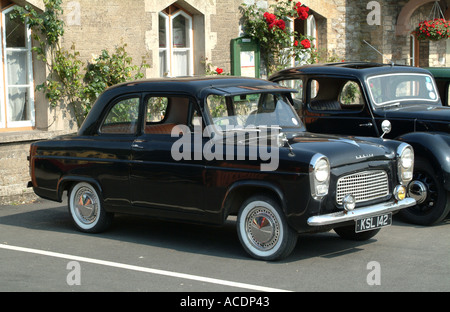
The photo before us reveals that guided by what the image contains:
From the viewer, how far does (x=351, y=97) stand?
388 inches

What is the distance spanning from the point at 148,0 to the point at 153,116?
5.34m

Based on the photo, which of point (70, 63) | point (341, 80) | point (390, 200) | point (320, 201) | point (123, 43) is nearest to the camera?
point (320, 201)

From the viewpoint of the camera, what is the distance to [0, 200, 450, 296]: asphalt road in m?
6.09

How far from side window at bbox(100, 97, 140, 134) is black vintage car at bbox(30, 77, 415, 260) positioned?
0.01m

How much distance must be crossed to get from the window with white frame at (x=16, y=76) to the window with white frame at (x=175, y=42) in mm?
2759

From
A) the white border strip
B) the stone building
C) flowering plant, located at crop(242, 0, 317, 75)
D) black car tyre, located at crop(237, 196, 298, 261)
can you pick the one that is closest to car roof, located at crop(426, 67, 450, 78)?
flowering plant, located at crop(242, 0, 317, 75)

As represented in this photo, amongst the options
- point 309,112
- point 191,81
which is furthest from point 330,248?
point 309,112

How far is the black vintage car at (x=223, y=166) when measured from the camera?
22.1 ft

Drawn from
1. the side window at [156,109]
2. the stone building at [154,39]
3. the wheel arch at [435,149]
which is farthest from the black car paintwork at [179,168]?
the stone building at [154,39]

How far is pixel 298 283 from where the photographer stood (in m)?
6.13

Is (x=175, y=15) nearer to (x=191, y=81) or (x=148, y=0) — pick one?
(x=148, y=0)

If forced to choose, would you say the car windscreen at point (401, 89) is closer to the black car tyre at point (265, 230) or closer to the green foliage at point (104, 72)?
the black car tyre at point (265, 230)

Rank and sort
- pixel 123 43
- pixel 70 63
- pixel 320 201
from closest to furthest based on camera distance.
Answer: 1. pixel 320 201
2. pixel 70 63
3. pixel 123 43

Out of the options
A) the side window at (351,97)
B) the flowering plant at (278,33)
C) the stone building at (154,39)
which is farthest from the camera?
the flowering plant at (278,33)
